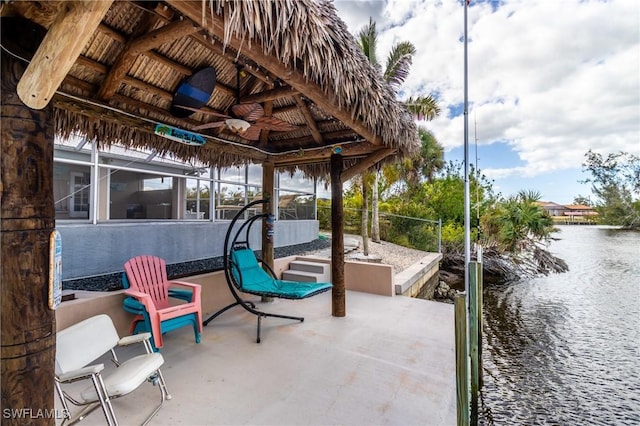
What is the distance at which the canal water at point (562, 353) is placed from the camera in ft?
11.6

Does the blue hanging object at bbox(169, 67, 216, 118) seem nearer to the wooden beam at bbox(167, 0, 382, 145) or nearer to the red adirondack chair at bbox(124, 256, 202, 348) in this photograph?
the wooden beam at bbox(167, 0, 382, 145)

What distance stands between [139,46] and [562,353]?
23.7 ft

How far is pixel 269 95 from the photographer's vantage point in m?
3.27

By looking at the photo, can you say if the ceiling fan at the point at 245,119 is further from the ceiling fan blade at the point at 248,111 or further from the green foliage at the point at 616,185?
the green foliage at the point at 616,185

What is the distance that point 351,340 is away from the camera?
3520mm

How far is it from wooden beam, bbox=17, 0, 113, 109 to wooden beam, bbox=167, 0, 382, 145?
32cm

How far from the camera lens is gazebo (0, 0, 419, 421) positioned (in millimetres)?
1251

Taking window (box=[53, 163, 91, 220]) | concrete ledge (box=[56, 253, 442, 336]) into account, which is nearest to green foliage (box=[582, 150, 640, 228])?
concrete ledge (box=[56, 253, 442, 336])

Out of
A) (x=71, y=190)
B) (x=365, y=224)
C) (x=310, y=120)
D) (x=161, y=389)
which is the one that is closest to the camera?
(x=161, y=389)

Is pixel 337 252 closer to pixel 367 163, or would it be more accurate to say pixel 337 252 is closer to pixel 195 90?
pixel 367 163

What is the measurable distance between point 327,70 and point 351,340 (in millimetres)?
2849

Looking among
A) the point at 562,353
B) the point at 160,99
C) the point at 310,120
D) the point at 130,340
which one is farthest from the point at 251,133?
the point at 562,353

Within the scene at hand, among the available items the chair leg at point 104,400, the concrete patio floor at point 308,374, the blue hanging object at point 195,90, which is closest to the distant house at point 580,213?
the concrete patio floor at point 308,374

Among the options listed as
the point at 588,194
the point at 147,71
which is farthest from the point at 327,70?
the point at 588,194
